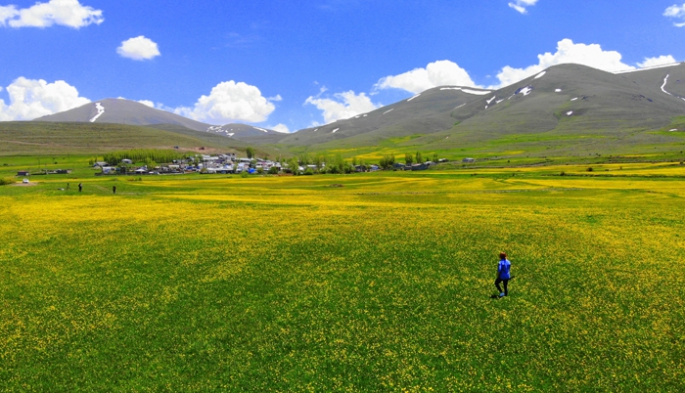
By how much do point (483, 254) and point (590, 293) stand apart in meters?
8.71

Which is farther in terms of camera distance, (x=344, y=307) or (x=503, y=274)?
(x=503, y=274)

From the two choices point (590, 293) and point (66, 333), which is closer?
point (66, 333)

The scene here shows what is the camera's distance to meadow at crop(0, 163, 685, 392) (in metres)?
16.1

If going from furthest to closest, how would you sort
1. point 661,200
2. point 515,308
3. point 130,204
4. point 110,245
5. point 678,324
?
1. point 130,204
2. point 661,200
3. point 110,245
4. point 515,308
5. point 678,324

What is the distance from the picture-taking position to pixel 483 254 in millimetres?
30422

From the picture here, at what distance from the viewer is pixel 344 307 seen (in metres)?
21.8

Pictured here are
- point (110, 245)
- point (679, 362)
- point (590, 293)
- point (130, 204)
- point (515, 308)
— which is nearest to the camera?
point (679, 362)

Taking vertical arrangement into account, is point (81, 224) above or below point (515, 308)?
above

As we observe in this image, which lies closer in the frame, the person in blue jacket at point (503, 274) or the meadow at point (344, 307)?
the meadow at point (344, 307)

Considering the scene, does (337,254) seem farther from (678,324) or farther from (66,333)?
(678,324)

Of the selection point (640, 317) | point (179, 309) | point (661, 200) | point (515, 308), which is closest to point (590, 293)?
point (640, 317)

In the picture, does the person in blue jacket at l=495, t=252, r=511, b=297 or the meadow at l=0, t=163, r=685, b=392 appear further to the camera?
the person in blue jacket at l=495, t=252, r=511, b=297

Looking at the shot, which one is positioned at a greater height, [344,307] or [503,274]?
[503,274]

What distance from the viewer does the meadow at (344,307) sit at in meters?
16.1
